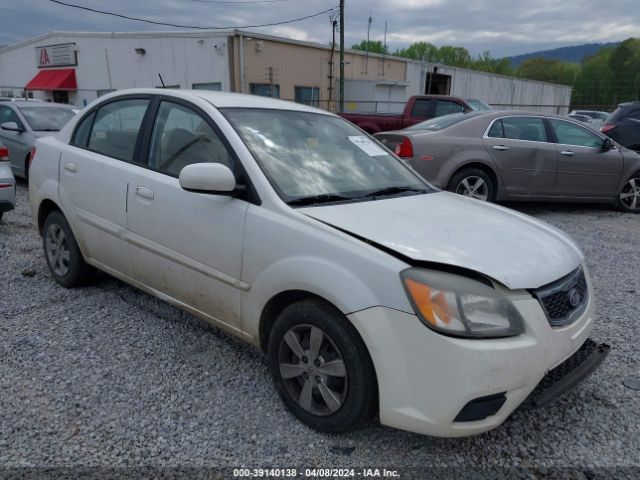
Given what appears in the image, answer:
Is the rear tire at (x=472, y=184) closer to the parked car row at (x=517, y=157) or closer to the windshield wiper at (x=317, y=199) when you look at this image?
the parked car row at (x=517, y=157)

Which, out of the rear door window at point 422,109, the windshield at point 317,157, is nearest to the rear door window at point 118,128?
the windshield at point 317,157

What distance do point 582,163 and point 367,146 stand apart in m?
5.33

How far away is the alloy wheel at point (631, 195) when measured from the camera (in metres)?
7.85

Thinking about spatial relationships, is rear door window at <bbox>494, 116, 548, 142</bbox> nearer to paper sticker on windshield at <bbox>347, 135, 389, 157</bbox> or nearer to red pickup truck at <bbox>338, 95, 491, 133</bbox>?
red pickup truck at <bbox>338, 95, 491, 133</bbox>

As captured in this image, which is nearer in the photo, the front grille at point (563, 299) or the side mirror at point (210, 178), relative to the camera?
the front grille at point (563, 299)

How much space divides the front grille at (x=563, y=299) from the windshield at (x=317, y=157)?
1.11 m

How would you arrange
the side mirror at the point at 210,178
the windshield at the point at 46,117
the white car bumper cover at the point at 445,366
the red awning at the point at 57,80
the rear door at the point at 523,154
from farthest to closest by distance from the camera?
the red awning at the point at 57,80
the windshield at the point at 46,117
the rear door at the point at 523,154
the side mirror at the point at 210,178
the white car bumper cover at the point at 445,366

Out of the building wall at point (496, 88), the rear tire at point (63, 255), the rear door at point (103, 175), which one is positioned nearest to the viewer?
the rear door at point (103, 175)

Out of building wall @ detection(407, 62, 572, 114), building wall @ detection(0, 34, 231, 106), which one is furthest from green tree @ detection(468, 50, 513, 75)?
building wall @ detection(0, 34, 231, 106)

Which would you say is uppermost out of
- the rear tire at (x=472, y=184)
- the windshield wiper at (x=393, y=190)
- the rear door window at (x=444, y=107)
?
the rear door window at (x=444, y=107)

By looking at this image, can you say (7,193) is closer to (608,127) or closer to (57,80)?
(608,127)

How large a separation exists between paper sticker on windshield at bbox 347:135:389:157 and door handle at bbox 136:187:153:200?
54.7 inches

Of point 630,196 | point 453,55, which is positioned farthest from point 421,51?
point 630,196

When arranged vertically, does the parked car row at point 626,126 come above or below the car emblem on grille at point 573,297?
above
